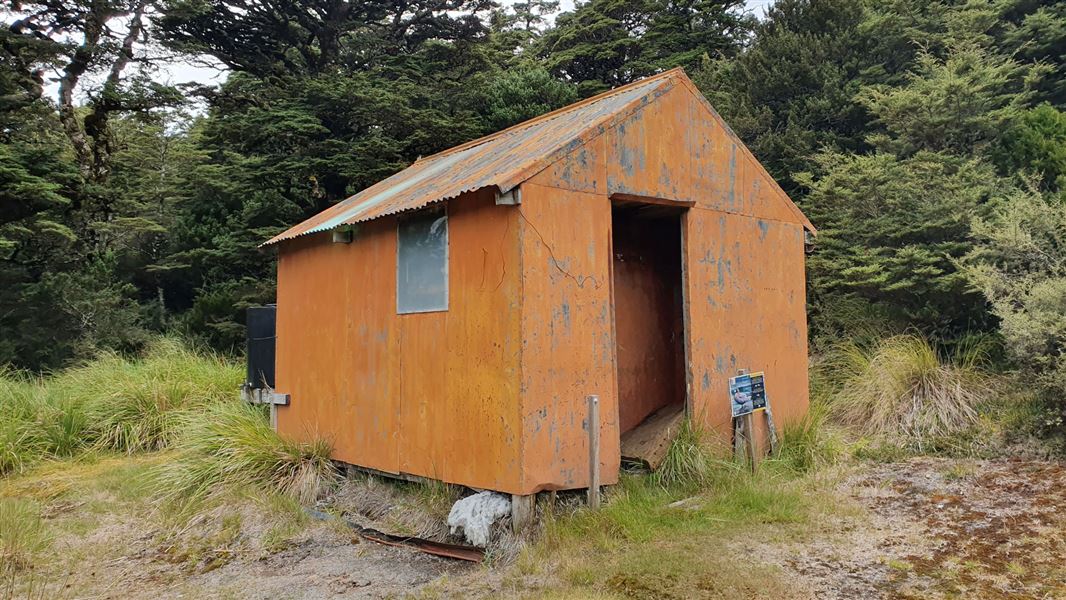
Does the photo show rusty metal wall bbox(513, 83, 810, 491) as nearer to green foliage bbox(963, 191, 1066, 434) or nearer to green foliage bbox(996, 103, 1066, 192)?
green foliage bbox(963, 191, 1066, 434)

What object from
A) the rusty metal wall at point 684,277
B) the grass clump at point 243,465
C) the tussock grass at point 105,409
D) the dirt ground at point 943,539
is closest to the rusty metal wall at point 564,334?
the rusty metal wall at point 684,277

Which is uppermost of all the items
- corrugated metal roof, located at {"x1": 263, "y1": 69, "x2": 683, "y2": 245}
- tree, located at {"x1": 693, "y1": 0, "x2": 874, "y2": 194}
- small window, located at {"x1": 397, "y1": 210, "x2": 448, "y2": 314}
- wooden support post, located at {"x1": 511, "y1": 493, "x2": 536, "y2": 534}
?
A: tree, located at {"x1": 693, "y1": 0, "x2": 874, "y2": 194}

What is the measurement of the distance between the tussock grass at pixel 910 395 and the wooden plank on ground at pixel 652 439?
3.09 m

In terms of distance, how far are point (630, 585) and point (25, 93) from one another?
16.2 metres

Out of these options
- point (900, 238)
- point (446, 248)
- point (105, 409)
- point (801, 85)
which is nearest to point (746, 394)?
point (446, 248)

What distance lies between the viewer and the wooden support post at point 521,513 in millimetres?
5094

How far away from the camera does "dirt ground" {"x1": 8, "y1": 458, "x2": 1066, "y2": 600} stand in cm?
436

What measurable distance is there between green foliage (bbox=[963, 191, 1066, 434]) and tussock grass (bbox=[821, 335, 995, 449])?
74 cm

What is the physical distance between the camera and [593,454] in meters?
5.45

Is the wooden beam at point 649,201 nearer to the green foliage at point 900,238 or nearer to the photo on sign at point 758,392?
the photo on sign at point 758,392

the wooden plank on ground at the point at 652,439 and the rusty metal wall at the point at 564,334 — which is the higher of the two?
the rusty metal wall at the point at 564,334

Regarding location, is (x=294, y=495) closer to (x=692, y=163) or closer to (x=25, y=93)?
(x=692, y=163)

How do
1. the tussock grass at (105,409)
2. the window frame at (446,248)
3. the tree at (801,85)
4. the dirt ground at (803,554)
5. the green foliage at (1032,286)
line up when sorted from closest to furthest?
the dirt ground at (803,554)
the window frame at (446,248)
the green foliage at (1032,286)
the tussock grass at (105,409)
the tree at (801,85)

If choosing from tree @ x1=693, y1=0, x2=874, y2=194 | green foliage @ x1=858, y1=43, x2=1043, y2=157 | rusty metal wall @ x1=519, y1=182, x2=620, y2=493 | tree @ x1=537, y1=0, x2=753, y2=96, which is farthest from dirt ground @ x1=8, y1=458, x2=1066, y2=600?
tree @ x1=537, y1=0, x2=753, y2=96
